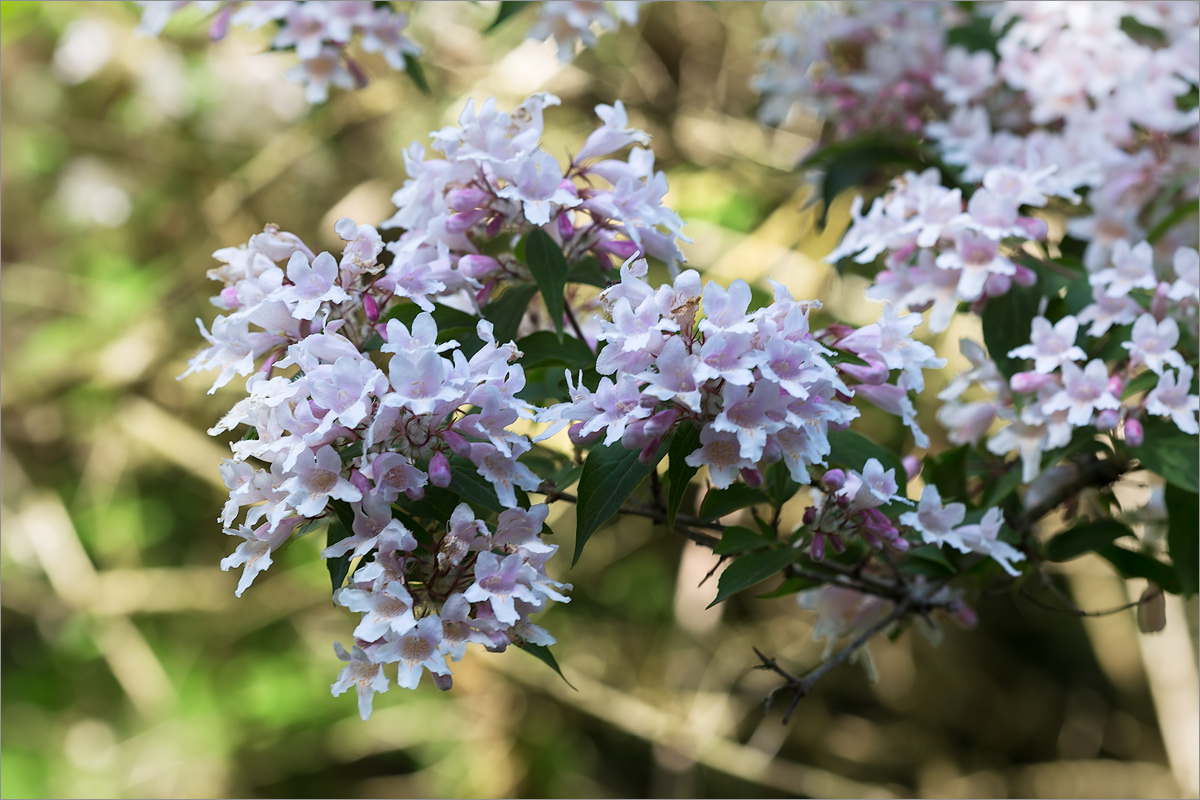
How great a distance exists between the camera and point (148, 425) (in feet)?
10.2

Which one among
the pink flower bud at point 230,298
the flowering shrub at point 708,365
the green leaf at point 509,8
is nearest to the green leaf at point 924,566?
the flowering shrub at point 708,365

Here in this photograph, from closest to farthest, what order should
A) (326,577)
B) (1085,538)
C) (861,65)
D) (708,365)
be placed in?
1. (708,365)
2. (1085,538)
3. (861,65)
4. (326,577)

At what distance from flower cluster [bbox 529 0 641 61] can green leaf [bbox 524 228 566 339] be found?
2.01 ft

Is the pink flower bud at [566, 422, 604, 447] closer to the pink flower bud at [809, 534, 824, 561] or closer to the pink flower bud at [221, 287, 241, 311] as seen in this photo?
the pink flower bud at [809, 534, 824, 561]

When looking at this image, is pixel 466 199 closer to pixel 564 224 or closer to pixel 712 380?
pixel 564 224

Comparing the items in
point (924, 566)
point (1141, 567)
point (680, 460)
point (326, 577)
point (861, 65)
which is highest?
point (680, 460)

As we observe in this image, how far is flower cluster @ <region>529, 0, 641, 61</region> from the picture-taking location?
4.65 ft

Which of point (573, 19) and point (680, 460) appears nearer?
point (680, 460)

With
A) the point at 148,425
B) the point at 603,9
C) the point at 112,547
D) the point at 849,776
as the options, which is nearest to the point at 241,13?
the point at 603,9

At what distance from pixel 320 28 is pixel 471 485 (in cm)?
89

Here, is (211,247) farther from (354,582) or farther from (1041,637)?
(1041,637)

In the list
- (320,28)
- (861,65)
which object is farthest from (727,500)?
(861,65)

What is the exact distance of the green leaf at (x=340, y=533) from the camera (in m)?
0.83

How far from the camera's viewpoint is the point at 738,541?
980 mm
